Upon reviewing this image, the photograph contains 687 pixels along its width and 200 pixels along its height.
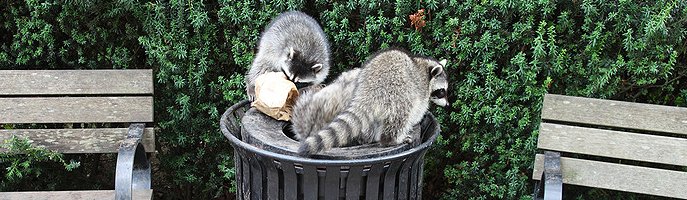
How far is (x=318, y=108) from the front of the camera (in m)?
3.15

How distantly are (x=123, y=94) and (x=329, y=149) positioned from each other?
162 cm

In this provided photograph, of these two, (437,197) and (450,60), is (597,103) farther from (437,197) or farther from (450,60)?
(437,197)

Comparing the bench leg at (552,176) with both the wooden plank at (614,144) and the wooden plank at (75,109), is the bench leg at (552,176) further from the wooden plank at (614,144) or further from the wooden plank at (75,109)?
the wooden plank at (75,109)

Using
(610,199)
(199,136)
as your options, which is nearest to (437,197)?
(610,199)

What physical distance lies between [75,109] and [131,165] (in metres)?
0.70

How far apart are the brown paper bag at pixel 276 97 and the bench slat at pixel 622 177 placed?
1466 millimetres

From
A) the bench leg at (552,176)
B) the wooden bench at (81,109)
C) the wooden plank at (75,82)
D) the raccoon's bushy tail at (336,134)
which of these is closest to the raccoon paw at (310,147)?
the raccoon's bushy tail at (336,134)

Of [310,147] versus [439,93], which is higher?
[439,93]

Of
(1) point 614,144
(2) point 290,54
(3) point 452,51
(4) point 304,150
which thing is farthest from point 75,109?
(1) point 614,144

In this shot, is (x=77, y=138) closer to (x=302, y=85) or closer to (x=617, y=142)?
(x=302, y=85)

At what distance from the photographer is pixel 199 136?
434 cm

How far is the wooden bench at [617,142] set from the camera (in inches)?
142

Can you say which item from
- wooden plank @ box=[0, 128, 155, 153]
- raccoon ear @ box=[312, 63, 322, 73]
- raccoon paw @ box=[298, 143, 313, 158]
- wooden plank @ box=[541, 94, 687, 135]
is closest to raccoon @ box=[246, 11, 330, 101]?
raccoon ear @ box=[312, 63, 322, 73]

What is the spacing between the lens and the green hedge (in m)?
3.69
